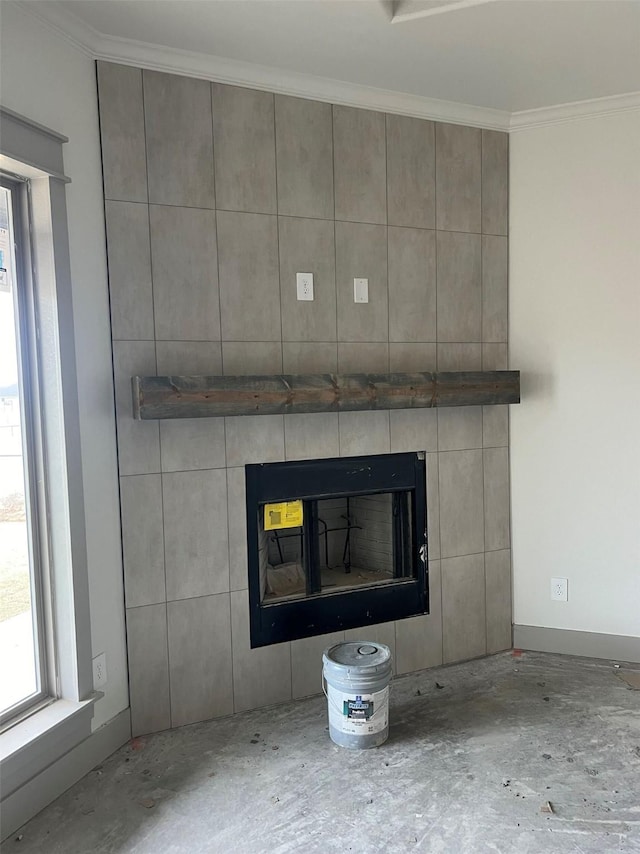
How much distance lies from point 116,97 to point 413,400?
5.48ft

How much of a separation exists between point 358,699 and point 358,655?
17cm

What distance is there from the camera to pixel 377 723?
8.29ft

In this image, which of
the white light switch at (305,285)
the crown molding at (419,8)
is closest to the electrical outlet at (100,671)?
the white light switch at (305,285)

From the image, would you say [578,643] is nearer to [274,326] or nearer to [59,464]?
[274,326]

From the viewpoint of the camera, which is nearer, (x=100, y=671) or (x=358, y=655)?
(x=100, y=671)

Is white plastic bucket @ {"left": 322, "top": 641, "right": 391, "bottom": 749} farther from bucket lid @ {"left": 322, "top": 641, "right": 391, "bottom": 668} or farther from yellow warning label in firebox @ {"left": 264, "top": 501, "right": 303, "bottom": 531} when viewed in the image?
yellow warning label in firebox @ {"left": 264, "top": 501, "right": 303, "bottom": 531}

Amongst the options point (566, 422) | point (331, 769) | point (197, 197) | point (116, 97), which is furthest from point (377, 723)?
point (116, 97)

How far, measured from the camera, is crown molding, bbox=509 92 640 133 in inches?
120

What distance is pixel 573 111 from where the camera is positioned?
312cm

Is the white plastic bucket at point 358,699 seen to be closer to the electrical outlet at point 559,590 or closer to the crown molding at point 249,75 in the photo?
the electrical outlet at point 559,590

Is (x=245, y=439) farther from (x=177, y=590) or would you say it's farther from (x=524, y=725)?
(x=524, y=725)

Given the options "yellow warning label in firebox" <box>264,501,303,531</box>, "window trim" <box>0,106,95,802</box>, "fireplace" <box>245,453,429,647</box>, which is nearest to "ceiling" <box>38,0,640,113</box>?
"window trim" <box>0,106,95,802</box>

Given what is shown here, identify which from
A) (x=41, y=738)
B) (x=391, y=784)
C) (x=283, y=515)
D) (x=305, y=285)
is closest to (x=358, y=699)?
(x=391, y=784)

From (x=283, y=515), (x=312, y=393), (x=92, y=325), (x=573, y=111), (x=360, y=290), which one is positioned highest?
(x=573, y=111)
